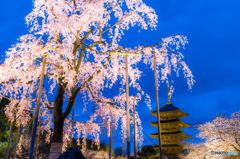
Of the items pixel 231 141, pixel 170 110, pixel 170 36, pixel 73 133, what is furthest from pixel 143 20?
pixel 170 110

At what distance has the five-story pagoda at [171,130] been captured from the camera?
33.4 m

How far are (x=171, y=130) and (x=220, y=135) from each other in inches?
693

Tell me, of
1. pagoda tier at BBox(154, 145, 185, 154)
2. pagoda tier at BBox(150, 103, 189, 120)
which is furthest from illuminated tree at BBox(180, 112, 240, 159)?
pagoda tier at BBox(150, 103, 189, 120)

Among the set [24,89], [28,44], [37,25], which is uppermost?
[37,25]

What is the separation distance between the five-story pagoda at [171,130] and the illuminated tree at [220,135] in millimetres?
12255

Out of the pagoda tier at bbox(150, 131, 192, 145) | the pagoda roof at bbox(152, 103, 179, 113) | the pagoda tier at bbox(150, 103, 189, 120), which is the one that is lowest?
the pagoda tier at bbox(150, 131, 192, 145)

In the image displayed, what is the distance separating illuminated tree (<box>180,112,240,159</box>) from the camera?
17.5 meters

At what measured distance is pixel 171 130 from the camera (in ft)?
116

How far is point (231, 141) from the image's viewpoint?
1756 centimetres

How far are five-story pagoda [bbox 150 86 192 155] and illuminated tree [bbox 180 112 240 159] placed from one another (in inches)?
482

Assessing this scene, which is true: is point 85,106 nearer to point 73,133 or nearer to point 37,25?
point 73,133

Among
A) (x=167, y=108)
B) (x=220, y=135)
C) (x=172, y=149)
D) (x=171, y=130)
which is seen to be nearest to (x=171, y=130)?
(x=171, y=130)

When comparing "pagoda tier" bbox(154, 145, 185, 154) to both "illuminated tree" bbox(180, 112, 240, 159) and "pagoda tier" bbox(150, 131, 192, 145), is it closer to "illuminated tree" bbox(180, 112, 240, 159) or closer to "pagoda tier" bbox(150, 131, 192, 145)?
"pagoda tier" bbox(150, 131, 192, 145)

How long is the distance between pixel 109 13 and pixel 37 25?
158 inches
